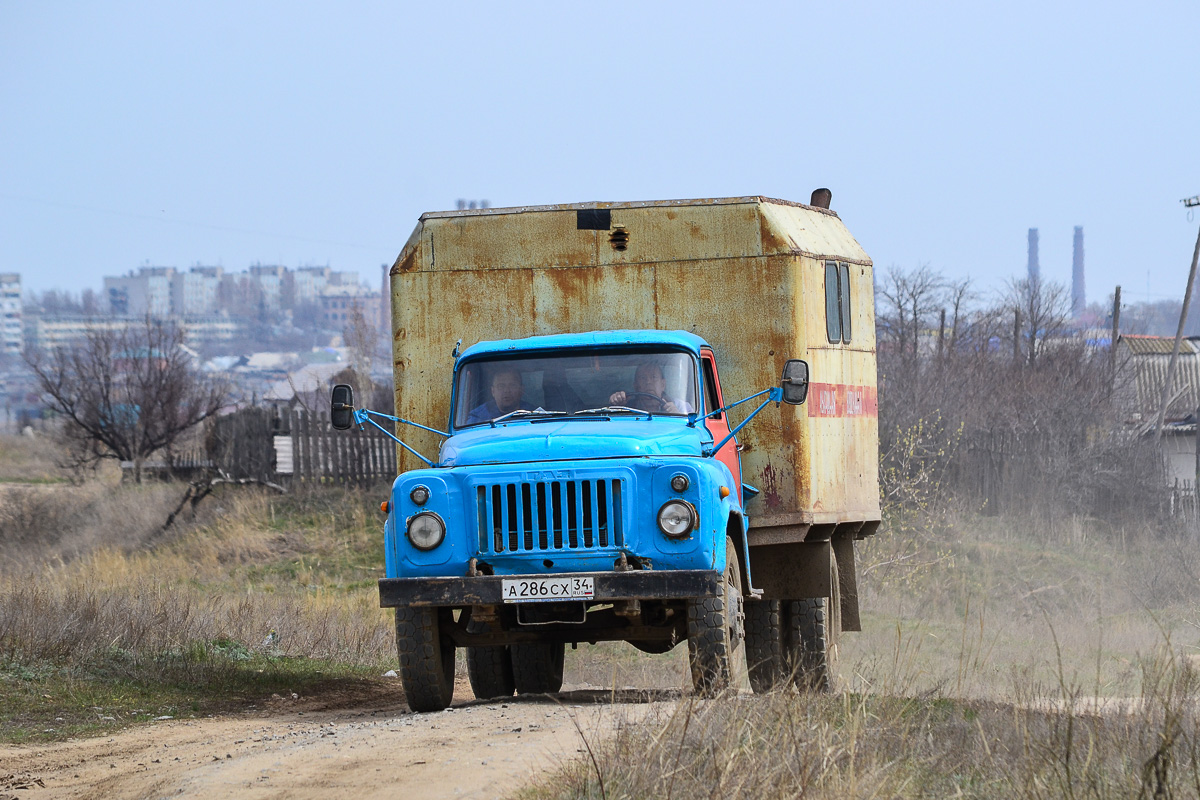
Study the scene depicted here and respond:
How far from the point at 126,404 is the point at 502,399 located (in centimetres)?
3161

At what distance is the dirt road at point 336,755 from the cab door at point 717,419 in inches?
61.6

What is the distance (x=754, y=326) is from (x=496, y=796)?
16.0 feet

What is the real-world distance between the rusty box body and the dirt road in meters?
1.92

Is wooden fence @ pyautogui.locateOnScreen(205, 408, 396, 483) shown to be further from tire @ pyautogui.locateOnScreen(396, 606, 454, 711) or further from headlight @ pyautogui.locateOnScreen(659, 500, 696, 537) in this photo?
headlight @ pyautogui.locateOnScreen(659, 500, 696, 537)

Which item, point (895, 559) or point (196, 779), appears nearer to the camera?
point (196, 779)

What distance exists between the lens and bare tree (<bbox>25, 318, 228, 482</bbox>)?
35844mm

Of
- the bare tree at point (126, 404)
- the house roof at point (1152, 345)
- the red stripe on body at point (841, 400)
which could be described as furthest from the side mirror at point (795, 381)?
the house roof at point (1152, 345)

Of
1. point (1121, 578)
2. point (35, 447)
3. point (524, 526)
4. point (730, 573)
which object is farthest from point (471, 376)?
point (35, 447)

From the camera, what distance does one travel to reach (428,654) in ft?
27.5

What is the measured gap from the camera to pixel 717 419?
930 centimetres

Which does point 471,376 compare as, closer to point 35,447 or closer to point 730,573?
point 730,573

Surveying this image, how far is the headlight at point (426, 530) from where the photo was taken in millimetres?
7941

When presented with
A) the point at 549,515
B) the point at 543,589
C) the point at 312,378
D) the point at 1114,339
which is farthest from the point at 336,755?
the point at 312,378

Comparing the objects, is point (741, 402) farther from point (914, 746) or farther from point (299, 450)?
point (299, 450)
